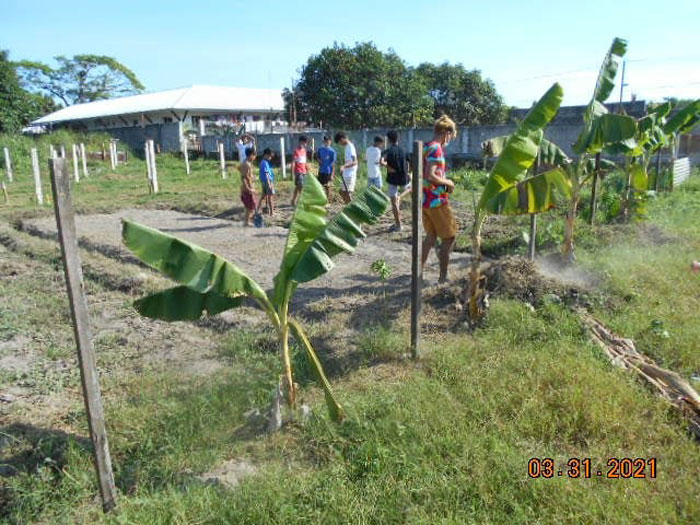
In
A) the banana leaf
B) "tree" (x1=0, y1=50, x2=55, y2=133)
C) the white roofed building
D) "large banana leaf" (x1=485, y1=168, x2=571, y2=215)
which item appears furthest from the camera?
"tree" (x1=0, y1=50, x2=55, y2=133)

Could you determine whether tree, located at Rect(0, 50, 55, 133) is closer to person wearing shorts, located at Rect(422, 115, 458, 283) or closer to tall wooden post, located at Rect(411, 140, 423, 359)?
person wearing shorts, located at Rect(422, 115, 458, 283)

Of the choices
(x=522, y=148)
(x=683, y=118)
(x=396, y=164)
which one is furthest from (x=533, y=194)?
(x=683, y=118)

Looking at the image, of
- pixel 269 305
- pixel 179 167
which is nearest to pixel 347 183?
pixel 269 305

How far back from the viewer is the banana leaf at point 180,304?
347 centimetres

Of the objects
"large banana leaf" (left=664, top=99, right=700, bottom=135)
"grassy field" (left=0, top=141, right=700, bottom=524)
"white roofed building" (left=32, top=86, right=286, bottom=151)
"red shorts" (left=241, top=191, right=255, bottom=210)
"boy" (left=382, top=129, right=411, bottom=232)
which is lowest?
"grassy field" (left=0, top=141, right=700, bottom=524)

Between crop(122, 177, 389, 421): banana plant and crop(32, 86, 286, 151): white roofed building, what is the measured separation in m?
30.0

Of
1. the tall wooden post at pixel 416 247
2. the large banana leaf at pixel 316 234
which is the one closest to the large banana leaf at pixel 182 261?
the large banana leaf at pixel 316 234

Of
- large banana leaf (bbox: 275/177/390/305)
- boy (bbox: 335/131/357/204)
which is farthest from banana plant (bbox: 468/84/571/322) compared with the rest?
boy (bbox: 335/131/357/204)

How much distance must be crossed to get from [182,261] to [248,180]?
723 centimetres

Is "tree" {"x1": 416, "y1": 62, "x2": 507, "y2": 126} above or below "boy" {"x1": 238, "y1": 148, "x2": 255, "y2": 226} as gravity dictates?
above

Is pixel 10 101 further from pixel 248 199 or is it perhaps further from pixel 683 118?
pixel 683 118

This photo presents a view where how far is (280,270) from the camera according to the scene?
3.64 m

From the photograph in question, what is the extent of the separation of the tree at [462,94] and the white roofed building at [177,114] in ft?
37.7

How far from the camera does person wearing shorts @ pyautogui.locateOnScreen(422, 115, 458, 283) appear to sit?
5605 mm
